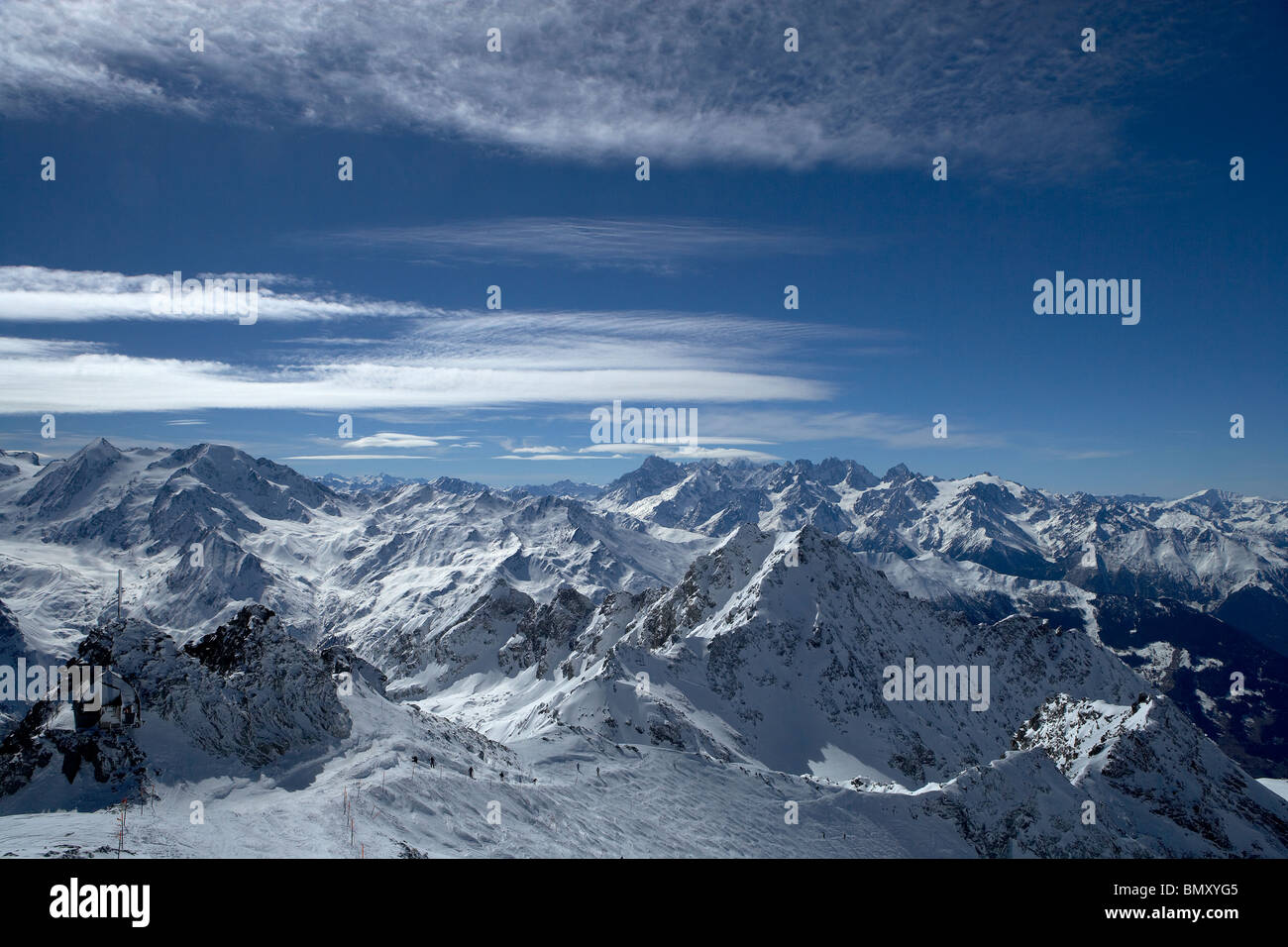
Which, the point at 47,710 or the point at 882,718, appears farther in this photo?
the point at 882,718

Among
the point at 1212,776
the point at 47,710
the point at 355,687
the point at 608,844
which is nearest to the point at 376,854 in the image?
the point at 608,844
